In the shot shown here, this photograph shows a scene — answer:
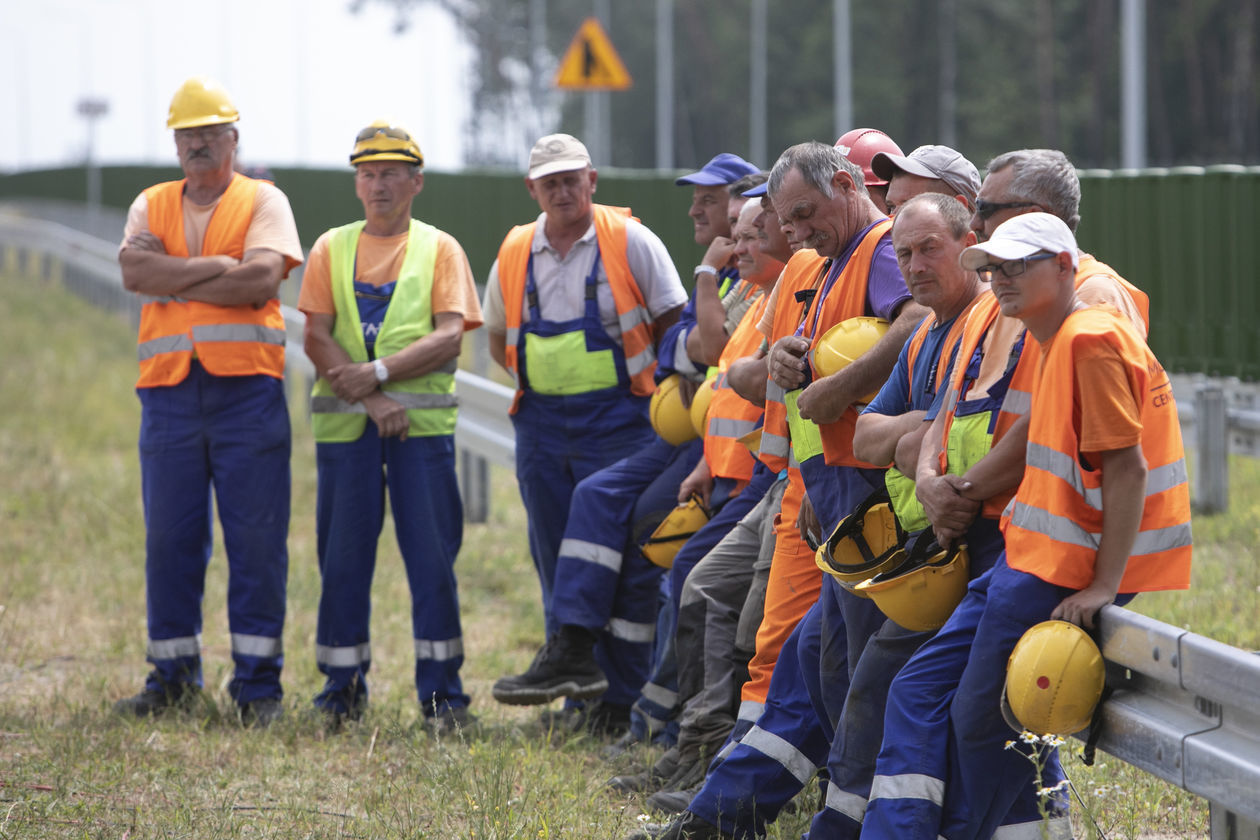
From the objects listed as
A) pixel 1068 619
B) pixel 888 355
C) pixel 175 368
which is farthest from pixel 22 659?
pixel 1068 619

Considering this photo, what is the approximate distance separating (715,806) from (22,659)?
4299 millimetres

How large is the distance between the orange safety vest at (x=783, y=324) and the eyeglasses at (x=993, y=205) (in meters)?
1.00

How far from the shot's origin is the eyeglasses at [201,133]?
6859mm

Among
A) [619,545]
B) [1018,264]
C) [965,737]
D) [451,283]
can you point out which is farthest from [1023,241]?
[451,283]

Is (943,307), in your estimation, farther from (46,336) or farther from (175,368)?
(46,336)

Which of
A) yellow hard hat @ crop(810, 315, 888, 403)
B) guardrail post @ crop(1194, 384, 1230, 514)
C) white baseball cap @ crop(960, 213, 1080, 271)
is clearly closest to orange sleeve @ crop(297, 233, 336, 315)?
yellow hard hat @ crop(810, 315, 888, 403)

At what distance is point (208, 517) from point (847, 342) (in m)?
3.40

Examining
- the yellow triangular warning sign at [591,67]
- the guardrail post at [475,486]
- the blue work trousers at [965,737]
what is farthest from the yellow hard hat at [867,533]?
the yellow triangular warning sign at [591,67]

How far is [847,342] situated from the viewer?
4699 mm

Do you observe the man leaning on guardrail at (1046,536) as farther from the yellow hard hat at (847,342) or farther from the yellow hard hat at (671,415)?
the yellow hard hat at (671,415)

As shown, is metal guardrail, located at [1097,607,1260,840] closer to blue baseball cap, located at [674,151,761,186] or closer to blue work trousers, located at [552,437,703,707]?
blue work trousers, located at [552,437,703,707]

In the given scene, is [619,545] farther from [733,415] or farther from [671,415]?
[733,415]

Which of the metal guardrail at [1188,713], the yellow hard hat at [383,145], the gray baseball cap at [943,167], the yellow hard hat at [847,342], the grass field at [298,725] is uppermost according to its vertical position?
the yellow hard hat at [383,145]

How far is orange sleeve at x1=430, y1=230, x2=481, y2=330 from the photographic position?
22.1 ft
